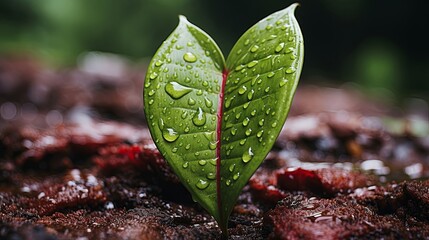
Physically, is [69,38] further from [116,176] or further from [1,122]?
[116,176]

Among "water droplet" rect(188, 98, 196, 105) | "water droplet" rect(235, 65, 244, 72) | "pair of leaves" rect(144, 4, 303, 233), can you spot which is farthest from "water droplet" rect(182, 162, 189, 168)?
"water droplet" rect(235, 65, 244, 72)

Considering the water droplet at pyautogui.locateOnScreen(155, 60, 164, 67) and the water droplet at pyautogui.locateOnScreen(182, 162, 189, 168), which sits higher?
the water droplet at pyautogui.locateOnScreen(155, 60, 164, 67)

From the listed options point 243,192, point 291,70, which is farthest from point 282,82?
point 243,192

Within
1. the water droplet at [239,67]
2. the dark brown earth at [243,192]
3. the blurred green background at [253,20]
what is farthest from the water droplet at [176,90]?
the blurred green background at [253,20]

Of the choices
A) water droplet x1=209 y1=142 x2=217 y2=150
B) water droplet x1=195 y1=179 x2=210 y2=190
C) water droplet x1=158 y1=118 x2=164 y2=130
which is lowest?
water droplet x1=195 y1=179 x2=210 y2=190

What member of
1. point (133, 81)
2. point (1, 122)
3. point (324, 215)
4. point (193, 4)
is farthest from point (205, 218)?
point (193, 4)

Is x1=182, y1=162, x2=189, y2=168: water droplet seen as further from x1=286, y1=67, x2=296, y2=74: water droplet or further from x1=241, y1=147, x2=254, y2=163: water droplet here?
x1=286, y1=67, x2=296, y2=74: water droplet

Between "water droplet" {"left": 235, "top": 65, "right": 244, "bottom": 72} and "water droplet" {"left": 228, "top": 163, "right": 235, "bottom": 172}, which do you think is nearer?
"water droplet" {"left": 228, "top": 163, "right": 235, "bottom": 172}

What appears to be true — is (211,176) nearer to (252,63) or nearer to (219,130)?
(219,130)
